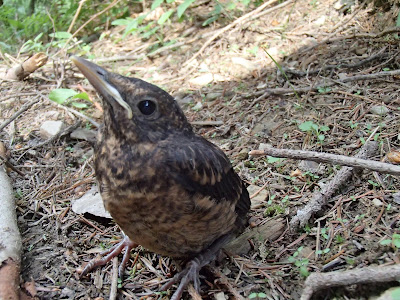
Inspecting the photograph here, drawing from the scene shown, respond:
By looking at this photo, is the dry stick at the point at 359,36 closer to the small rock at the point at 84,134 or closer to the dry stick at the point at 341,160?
the dry stick at the point at 341,160

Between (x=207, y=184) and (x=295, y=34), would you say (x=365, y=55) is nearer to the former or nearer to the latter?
(x=295, y=34)

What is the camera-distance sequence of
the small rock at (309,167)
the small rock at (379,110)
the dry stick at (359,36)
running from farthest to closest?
the dry stick at (359,36) < the small rock at (379,110) < the small rock at (309,167)

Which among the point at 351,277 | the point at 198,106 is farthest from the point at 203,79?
the point at 351,277

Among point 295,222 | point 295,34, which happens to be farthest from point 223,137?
point 295,34

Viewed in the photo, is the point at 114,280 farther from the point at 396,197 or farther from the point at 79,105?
the point at 79,105

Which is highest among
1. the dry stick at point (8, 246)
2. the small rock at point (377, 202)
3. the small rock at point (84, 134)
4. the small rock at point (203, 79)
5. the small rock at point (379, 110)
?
the dry stick at point (8, 246)

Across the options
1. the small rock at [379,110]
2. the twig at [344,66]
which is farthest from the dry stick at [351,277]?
the twig at [344,66]
